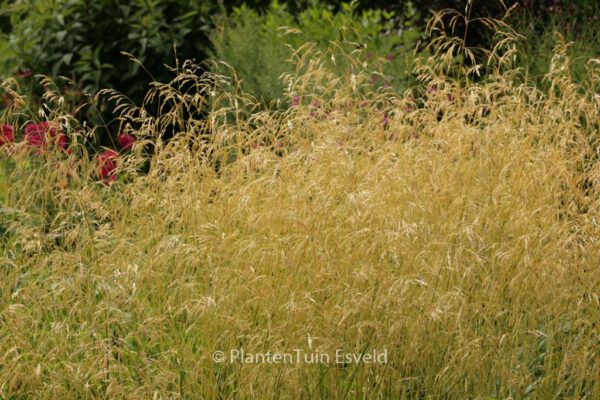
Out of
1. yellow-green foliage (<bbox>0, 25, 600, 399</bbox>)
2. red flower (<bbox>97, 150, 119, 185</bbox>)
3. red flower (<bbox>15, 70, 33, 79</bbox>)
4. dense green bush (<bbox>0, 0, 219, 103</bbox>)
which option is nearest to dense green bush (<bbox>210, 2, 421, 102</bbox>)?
dense green bush (<bbox>0, 0, 219, 103</bbox>)

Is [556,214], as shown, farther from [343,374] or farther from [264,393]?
[264,393]

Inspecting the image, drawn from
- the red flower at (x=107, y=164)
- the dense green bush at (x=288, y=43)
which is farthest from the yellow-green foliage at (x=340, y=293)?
the dense green bush at (x=288, y=43)

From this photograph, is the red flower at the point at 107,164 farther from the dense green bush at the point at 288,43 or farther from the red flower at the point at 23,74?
the red flower at the point at 23,74

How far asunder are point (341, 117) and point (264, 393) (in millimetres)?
1426

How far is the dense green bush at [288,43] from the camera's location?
655 centimetres

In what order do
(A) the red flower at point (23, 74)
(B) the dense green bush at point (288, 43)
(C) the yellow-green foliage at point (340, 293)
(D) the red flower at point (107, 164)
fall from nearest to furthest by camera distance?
1. (C) the yellow-green foliage at point (340, 293)
2. (D) the red flower at point (107, 164)
3. (B) the dense green bush at point (288, 43)
4. (A) the red flower at point (23, 74)

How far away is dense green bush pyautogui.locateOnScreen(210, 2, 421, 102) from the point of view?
6551 millimetres

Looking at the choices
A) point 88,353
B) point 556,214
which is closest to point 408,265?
point 556,214

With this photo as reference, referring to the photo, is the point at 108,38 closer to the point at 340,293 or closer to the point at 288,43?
the point at 288,43

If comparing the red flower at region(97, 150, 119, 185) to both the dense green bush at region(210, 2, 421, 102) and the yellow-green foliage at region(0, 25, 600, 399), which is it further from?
the dense green bush at region(210, 2, 421, 102)

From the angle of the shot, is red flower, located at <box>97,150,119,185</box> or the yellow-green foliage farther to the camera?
red flower, located at <box>97,150,119,185</box>

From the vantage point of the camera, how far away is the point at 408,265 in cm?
319

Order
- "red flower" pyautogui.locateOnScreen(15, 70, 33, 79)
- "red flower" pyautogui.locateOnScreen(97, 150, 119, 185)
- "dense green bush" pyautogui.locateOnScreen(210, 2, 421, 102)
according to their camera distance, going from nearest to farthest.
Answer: "red flower" pyautogui.locateOnScreen(97, 150, 119, 185), "dense green bush" pyautogui.locateOnScreen(210, 2, 421, 102), "red flower" pyautogui.locateOnScreen(15, 70, 33, 79)

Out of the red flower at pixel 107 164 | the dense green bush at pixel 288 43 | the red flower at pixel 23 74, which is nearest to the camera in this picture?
the red flower at pixel 107 164
